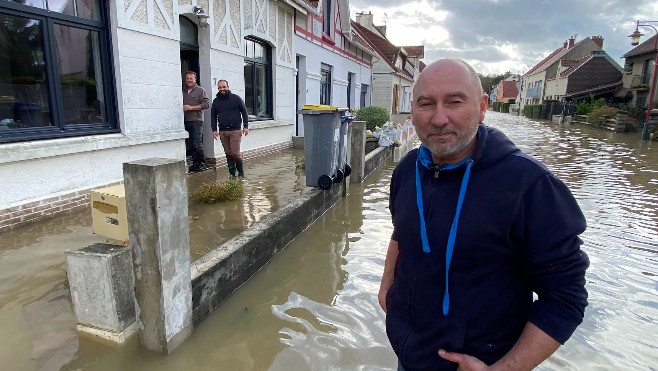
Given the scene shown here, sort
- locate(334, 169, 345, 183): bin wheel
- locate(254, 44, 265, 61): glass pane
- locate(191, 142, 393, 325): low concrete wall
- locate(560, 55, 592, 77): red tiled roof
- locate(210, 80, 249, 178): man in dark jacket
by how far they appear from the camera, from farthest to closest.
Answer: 1. locate(560, 55, 592, 77): red tiled roof
2. locate(254, 44, 265, 61): glass pane
3. locate(210, 80, 249, 178): man in dark jacket
4. locate(334, 169, 345, 183): bin wheel
5. locate(191, 142, 393, 325): low concrete wall

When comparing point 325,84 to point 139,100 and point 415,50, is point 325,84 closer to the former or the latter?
point 139,100

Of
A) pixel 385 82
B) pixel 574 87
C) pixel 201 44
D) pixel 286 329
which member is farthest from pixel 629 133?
pixel 286 329

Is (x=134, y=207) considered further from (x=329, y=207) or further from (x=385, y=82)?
(x=385, y=82)

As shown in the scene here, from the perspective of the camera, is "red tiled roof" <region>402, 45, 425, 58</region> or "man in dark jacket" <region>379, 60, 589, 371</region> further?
"red tiled roof" <region>402, 45, 425, 58</region>

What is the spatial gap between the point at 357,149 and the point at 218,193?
3208 mm

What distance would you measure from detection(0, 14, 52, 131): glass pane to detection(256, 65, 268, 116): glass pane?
19.2ft

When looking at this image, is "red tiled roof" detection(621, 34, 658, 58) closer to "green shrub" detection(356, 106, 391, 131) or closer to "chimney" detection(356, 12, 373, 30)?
"chimney" detection(356, 12, 373, 30)

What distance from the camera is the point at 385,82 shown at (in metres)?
26.6

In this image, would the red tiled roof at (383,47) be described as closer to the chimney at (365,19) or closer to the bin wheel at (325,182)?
the chimney at (365,19)

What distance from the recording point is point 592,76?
1644 inches

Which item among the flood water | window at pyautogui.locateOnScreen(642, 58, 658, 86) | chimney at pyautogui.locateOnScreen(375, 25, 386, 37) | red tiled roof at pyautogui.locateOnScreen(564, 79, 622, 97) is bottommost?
the flood water

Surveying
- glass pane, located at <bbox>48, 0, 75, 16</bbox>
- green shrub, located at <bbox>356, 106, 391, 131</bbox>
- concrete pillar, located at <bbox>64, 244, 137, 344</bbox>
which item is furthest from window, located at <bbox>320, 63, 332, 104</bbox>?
→ concrete pillar, located at <bbox>64, 244, 137, 344</bbox>

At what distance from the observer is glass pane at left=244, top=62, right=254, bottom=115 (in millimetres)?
9711

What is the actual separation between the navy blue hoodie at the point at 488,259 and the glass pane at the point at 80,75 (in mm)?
5281
